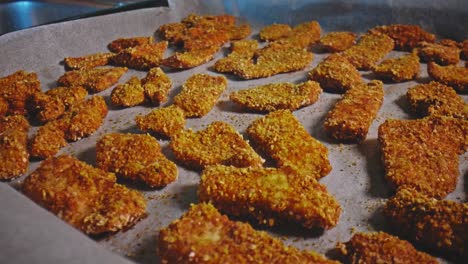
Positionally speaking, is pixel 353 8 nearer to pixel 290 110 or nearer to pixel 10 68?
pixel 290 110

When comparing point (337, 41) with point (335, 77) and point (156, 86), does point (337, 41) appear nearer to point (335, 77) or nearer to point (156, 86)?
point (335, 77)

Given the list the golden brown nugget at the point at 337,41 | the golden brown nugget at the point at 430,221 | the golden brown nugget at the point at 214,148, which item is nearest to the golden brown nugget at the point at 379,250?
the golden brown nugget at the point at 430,221

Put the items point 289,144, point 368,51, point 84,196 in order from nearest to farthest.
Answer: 1. point 84,196
2. point 289,144
3. point 368,51

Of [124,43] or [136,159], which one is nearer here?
[136,159]

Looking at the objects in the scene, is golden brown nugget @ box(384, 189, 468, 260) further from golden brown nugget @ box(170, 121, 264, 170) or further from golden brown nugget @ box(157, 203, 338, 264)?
golden brown nugget @ box(170, 121, 264, 170)

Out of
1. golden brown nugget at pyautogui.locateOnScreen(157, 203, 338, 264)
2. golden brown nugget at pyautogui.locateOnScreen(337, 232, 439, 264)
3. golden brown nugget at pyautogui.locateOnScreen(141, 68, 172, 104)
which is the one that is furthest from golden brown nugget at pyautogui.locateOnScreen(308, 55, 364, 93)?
golden brown nugget at pyautogui.locateOnScreen(157, 203, 338, 264)

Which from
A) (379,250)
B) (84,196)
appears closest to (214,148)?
(84,196)

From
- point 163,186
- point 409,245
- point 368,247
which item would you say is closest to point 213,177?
point 163,186

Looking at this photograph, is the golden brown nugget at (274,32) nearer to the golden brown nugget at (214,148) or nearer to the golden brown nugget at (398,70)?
the golden brown nugget at (398,70)
